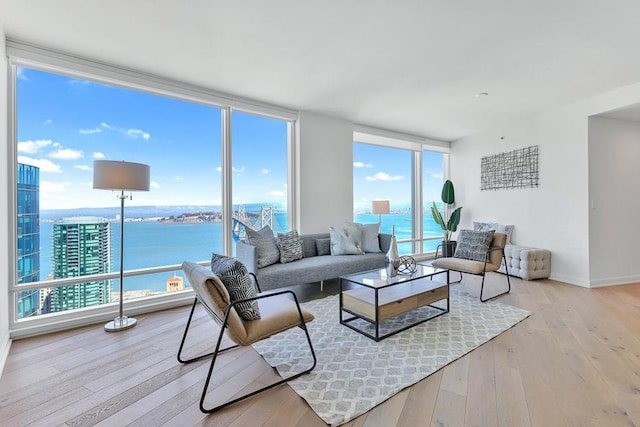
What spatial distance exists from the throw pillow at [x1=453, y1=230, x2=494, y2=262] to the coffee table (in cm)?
103

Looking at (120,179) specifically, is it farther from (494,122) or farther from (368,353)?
(494,122)

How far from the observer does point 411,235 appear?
20.9 ft

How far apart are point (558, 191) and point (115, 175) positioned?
589 centimetres

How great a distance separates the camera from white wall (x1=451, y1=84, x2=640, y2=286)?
4191mm

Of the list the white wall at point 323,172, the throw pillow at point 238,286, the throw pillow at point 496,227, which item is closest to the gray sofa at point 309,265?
the white wall at point 323,172

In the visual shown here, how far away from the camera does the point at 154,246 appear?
11.7 feet

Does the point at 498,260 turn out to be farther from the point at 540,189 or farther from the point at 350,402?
the point at 350,402

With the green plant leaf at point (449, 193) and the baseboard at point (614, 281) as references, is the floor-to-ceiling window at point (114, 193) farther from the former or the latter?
the baseboard at point (614, 281)

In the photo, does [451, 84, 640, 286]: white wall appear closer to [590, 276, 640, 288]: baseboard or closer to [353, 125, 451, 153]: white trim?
[590, 276, 640, 288]: baseboard

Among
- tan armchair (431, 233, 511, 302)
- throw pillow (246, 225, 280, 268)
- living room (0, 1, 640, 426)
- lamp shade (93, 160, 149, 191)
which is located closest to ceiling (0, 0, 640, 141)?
living room (0, 1, 640, 426)

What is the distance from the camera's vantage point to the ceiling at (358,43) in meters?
2.24

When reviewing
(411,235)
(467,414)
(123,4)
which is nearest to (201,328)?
(467,414)

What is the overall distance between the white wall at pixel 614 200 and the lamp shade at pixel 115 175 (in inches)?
228

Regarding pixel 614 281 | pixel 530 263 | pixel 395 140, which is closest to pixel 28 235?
pixel 395 140
